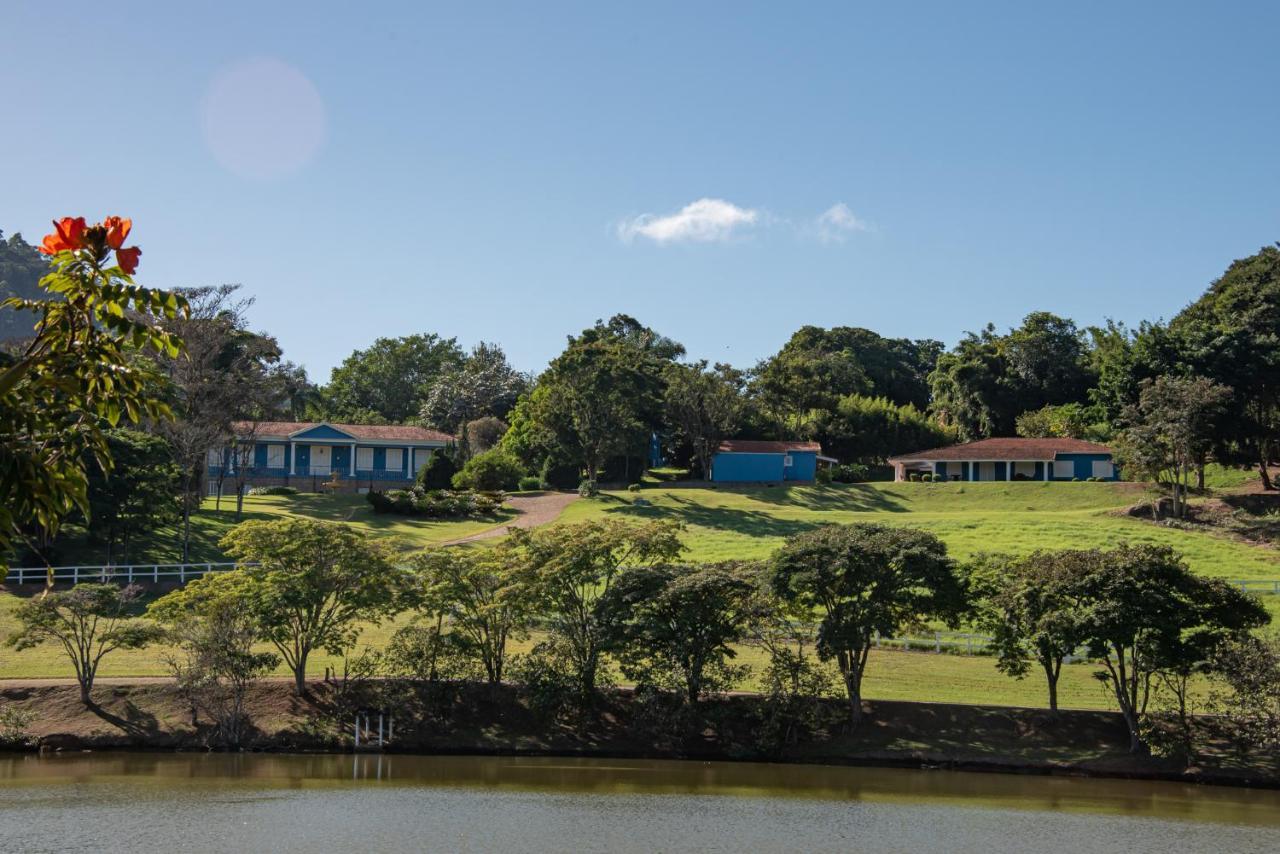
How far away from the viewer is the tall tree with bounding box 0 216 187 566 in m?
5.68

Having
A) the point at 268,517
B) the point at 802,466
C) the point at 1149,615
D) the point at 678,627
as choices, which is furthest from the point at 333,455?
the point at 1149,615

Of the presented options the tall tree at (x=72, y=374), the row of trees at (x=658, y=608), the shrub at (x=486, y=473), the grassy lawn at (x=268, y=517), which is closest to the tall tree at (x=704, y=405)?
the shrub at (x=486, y=473)

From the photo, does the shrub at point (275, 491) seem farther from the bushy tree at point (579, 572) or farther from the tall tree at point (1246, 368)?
the tall tree at point (1246, 368)

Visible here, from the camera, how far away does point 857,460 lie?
297ft

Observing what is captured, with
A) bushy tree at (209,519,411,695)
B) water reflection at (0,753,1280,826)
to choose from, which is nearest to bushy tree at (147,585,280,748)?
bushy tree at (209,519,411,695)

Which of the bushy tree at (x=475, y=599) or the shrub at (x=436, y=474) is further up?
the shrub at (x=436, y=474)

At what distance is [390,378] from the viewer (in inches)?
4734

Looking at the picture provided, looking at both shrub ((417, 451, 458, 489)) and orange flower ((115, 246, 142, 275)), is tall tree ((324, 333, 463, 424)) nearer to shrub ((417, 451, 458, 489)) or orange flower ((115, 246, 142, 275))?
shrub ((417, 451, 458, 489))

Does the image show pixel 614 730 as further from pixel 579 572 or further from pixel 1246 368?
pixel 1246 368

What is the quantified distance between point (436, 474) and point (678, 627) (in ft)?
148

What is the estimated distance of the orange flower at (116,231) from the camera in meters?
5.86

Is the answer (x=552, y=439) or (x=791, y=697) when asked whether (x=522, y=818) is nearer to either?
(x=791, y=697)

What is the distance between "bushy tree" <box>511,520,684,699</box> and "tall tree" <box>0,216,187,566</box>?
87.5 ft

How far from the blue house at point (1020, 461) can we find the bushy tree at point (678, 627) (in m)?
50.1
